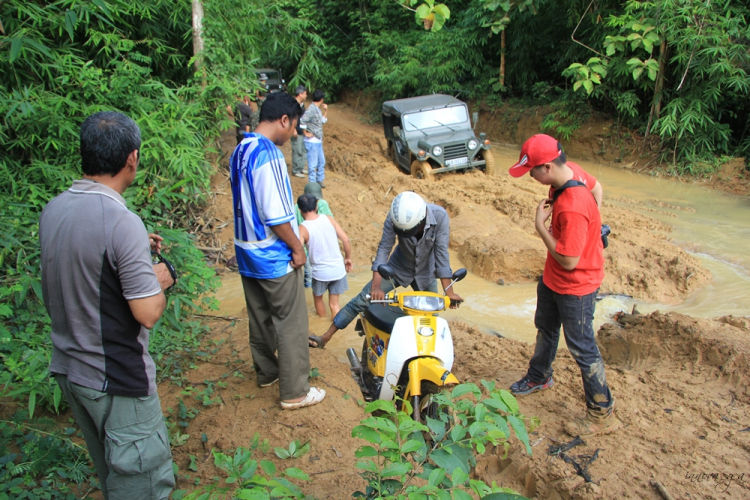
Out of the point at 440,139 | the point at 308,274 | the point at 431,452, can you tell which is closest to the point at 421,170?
the point at 440,139

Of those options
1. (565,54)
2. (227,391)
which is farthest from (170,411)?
(565,54)

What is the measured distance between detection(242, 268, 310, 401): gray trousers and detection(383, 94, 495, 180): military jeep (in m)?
7.45

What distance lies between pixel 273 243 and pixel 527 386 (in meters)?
2.09

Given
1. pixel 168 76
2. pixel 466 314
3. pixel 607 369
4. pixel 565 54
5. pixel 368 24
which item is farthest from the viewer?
pixel 368 24

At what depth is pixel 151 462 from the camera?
1962 millimetres

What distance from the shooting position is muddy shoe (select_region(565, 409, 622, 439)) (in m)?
3.13

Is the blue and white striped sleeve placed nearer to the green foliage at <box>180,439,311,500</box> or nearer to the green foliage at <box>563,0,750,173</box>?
the green foliage at <box>180,439,311,500</box>

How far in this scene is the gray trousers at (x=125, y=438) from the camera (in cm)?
189

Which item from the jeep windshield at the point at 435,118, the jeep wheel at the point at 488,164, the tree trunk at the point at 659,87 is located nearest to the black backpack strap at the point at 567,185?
the jeep wheel at the point at 488,164

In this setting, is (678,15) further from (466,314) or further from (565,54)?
(466,314)

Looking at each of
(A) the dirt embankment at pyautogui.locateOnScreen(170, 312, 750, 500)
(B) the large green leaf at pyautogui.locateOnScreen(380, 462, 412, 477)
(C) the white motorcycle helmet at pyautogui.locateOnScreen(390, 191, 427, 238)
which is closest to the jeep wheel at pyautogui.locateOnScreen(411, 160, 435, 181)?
(A) the dirt embankment at pyautogui.locateOnScreen(170, 312, 750, 500)

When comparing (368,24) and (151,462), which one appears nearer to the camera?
(151,462)

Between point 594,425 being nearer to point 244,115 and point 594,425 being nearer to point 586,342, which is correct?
point 586,342

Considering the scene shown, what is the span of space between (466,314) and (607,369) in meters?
2.22
